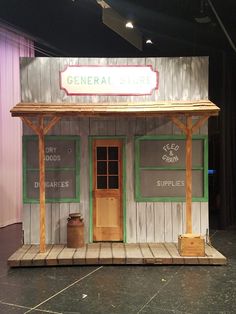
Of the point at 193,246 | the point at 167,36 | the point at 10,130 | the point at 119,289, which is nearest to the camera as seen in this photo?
the point at 119,289

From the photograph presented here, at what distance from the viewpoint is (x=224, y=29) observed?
28.1ft

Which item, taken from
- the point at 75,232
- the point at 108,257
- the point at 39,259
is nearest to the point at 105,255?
the point at 108,257

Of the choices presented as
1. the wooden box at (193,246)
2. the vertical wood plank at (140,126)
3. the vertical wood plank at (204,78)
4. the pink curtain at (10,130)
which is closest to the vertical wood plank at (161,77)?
the vertical wood plank at (140,126)

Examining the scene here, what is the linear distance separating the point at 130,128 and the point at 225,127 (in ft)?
10.5

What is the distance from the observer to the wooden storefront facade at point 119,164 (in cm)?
765

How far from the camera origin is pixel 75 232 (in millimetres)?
7230

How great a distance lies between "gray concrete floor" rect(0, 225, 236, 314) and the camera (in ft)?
15.8

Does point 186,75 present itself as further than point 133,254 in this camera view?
Yes

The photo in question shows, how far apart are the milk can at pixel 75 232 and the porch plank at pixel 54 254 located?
21cm

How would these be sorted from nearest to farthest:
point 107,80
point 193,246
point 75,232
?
point 193,246, point 75,232, point 107,80

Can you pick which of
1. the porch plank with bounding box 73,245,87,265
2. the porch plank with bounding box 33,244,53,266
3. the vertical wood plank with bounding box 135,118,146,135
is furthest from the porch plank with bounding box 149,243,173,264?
the vertical wood plank with bounding box 135,118,146,135

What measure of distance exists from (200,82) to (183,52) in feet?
11.5

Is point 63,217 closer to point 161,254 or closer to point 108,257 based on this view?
point 108,257

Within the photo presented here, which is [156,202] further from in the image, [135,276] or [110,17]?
[110,17]
